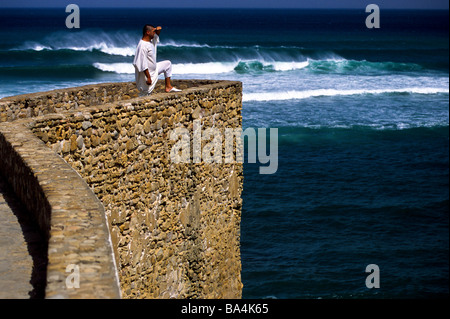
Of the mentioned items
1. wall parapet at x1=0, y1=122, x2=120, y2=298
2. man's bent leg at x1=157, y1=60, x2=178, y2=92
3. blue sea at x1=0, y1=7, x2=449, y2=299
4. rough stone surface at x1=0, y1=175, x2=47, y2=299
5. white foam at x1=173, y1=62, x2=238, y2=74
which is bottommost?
blue sea at x1=0, y1=7, x2=449, y2=299

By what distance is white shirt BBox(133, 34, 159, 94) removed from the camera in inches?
328

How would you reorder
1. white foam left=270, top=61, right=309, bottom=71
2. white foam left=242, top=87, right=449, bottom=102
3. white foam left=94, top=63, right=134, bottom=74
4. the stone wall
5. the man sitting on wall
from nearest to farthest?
the stone wall
the man sitting on wall
white foam left=242, top=87, right=449, bottom=102
white foam left=94, top=63, right=134, bottom=74
white foam left=270, top=61, right=309, bottom=71

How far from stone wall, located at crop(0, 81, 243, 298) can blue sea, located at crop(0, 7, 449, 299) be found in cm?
404

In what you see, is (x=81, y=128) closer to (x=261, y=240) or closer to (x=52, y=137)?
(x=52, y=137)

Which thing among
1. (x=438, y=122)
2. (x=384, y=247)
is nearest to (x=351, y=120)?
(x=438, y=122)

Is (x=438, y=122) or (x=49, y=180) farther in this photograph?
(x=438, y=122)

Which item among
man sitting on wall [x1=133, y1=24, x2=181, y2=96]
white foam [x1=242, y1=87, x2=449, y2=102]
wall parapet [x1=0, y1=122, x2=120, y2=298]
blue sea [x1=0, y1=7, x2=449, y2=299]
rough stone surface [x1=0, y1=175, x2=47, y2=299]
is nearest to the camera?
wall parapet [x1=0, y1=122, x2=120, y2=298]

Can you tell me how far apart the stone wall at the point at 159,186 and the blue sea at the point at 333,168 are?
404 cm

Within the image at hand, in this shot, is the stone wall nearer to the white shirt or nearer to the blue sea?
the white shirt

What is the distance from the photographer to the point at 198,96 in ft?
27.3

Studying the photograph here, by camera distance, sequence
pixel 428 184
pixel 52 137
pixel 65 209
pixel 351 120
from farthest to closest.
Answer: pixel 351 120, pixel 428 184, pixel 52 137, pixel 65 209

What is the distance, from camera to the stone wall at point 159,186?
6.80m

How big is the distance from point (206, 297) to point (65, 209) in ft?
16.1

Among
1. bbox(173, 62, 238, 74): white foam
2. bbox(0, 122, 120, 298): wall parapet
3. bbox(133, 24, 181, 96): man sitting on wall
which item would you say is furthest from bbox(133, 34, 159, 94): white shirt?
bbox(173, 62, 238, 74): white foam
